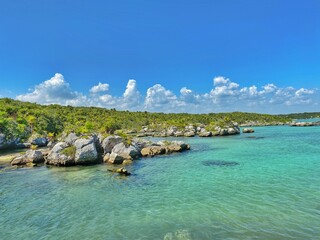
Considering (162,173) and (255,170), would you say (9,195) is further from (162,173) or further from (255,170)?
(255,170)

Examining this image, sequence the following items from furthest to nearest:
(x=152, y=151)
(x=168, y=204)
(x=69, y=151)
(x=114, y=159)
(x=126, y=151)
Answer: (x=152, y=151) < (x=126, y=151) < (x=69, y=151) < (x=114, y=159) < (x=168, y=204)

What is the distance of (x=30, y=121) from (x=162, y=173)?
6780cm

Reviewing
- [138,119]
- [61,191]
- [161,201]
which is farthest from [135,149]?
[138,119]

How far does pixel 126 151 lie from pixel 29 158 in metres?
16.8

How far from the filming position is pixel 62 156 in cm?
3897

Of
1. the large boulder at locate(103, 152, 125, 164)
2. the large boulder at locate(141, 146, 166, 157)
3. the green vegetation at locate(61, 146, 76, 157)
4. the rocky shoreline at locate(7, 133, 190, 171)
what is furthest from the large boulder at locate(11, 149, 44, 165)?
the large boulder at locate(141, 146, 166, 157)

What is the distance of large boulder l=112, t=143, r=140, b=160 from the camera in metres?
42.6

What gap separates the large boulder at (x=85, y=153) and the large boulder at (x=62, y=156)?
0.81 m

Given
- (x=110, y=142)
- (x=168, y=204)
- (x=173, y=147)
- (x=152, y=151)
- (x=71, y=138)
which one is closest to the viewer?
(x=168, y=204)

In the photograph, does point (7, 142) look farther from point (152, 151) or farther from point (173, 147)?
point (173, 147)

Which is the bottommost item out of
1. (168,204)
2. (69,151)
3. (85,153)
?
(168,204)

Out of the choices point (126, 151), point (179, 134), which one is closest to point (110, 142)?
point (126, 151)

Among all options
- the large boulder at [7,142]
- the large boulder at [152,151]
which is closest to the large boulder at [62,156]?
the large boulder at [152,151]

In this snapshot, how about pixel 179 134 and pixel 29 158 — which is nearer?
pixel 29 158
